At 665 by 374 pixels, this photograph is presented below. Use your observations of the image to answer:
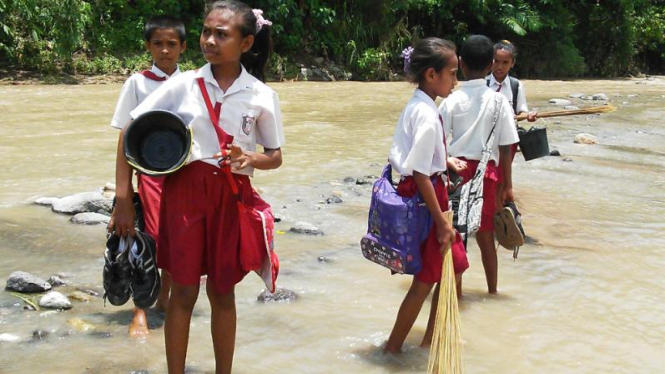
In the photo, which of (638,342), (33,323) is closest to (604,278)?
(638,342)

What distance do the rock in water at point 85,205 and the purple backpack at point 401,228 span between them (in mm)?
2967

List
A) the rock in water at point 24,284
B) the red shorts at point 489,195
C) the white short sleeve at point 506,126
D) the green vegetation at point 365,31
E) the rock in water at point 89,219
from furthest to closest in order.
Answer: the green vegetation at point 365,31
the rock in water at point 89,219
the red shorts at point 489,195
the white short sleeve at point 506,126
the rock in water at point 24,284

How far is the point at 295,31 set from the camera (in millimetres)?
20781

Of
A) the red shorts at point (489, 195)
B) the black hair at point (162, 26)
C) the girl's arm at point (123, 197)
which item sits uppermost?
the black hair at point (162, 26)

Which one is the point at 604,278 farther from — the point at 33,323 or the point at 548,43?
the point at 548,43

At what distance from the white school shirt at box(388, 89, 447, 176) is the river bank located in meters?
0.93

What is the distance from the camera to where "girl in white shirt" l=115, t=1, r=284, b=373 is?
279 centimetres

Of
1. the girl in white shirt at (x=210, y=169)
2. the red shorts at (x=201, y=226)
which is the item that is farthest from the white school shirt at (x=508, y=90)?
the red shorts at (x=201, y=226)

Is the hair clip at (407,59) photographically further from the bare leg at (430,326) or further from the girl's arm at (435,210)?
the bare leg at (430,326)

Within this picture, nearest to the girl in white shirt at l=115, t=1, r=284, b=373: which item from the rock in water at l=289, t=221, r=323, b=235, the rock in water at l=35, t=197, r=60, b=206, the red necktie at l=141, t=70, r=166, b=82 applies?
the red necktie at l=141, t=70, r=166, b=82

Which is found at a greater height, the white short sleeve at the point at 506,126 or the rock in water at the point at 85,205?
the white short sleeve at the point at 506,126

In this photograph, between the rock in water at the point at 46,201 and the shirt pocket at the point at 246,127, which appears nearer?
the shirt pocket at the point at 246,127

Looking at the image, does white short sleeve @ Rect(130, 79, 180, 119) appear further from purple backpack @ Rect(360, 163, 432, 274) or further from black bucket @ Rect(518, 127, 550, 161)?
black bucket @ Rect(518, 127, 550, 161)

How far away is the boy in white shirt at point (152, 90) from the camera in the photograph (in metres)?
3.60
